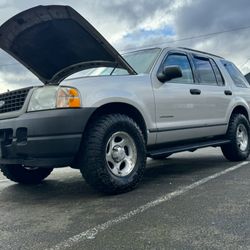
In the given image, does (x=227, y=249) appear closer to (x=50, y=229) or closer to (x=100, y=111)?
(x=50, y=229)

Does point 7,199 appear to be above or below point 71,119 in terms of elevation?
below

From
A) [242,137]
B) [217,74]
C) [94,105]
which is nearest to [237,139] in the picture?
[242,137]

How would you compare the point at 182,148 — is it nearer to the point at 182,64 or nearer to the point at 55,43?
the point at 182,64

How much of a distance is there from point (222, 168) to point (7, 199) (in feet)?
10.5

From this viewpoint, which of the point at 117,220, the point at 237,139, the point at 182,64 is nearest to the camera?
the point at 117,220

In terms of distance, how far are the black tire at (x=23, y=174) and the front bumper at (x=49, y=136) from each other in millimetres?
1129

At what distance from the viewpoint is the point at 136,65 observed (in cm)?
529

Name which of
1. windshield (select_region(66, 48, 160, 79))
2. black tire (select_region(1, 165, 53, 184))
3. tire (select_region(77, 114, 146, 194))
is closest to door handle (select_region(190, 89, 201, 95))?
windshield (select_region(66, 48, 160, 79))

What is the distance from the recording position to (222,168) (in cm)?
596

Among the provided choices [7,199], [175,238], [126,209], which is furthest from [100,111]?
[175,238]

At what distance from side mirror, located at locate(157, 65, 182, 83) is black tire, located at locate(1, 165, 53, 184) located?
203 centimetres

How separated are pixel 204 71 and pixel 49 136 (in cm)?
331

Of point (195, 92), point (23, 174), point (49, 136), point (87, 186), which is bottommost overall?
point (87, 186)

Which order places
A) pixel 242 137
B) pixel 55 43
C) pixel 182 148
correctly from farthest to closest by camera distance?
1. pixel 242 137
2. pixel 182 148
3. pixel 55 43
